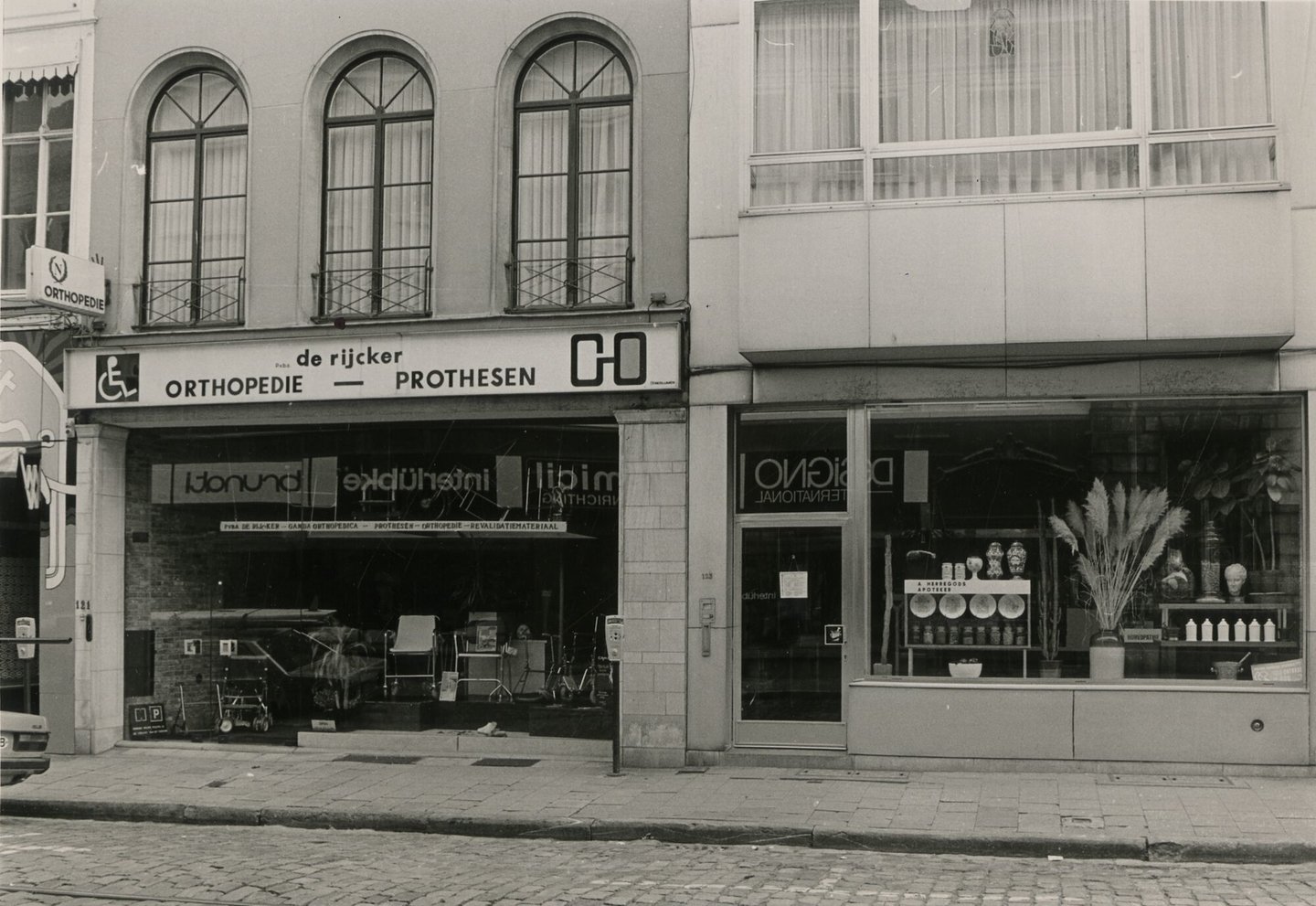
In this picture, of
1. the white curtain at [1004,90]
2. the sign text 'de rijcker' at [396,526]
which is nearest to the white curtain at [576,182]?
the sign text 'de rijcker' at [396,526]

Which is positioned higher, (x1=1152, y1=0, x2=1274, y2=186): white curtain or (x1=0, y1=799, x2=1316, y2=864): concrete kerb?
(x1=1152, y1=0, x2=1274, y2=186): white curtain

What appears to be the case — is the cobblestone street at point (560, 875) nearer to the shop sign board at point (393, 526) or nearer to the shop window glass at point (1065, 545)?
the shop window glass at point (1065, 545)

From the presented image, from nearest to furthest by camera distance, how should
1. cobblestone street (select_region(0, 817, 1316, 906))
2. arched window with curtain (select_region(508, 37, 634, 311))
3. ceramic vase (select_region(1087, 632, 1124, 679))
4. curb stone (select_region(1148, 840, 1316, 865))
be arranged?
cobblestone street (select_region(0, 817, 1316, 906)) < curb stone (select_region(1148, 840, 1316, 865)) < ceramic vase (select_region(1087, 632, 1124, 679)) < arched window with curtain (select_region(508, 37, 634, 311))

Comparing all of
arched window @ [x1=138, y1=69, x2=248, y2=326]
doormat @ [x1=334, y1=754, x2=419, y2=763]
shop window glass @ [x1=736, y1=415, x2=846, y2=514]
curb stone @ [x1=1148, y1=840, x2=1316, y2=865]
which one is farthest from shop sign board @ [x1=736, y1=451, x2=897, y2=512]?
arched window @ [x1=138, y1=69, x2=248, y2=326]

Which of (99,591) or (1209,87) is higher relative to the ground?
(1209,87)

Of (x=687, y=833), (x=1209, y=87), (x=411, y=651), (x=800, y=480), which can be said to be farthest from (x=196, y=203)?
(x=1209, y=87)

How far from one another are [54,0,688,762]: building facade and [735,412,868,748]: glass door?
72 centimetres

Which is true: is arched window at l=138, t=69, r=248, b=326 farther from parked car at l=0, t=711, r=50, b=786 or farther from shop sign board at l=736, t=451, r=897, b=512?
shop sign board at l=736, t=451, r=897, b=512

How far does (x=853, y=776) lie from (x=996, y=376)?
12.9 feet

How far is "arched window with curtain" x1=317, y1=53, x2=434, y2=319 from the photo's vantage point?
14.5 m

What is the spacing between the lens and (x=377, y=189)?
14.6 metres

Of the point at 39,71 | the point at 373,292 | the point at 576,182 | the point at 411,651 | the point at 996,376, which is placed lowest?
the point at 411,651

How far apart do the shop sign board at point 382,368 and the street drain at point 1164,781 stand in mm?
5387

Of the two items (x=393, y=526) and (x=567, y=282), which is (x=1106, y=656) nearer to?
(x=567, y=282)
